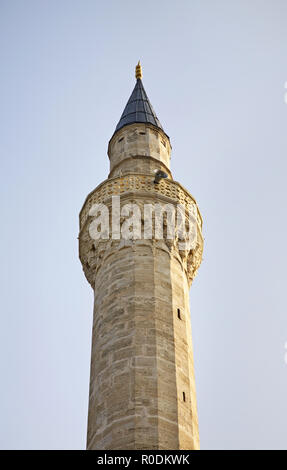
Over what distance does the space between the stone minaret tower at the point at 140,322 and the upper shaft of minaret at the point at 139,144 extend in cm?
3

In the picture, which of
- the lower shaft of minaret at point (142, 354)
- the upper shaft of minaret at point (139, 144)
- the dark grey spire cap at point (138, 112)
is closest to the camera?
the lower shaft of minaret at point (142, 354)

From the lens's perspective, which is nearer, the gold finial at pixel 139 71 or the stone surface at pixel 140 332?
the stone surface at pixel 140 332

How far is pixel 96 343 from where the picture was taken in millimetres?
11625

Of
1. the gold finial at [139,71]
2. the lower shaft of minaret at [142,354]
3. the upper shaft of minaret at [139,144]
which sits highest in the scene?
the gold finial at [139,71]

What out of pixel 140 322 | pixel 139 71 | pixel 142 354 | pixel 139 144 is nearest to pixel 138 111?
pixel 139 144

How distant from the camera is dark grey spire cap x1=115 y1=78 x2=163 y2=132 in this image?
16109 millimetres

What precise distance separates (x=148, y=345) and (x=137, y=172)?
445 cm

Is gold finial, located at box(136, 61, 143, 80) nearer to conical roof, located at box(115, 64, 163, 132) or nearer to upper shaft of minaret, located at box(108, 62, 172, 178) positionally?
conical roof, located at box(115, 64, 163, 132)

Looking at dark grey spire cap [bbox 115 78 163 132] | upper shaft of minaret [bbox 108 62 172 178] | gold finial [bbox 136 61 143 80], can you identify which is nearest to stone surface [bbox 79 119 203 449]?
upper shaft of minaret [bbox 108 62 172 178]

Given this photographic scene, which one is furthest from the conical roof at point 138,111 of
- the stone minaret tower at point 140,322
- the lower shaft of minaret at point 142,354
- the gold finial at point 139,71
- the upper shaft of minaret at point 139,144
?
the lower shaft of minaret at point 142,354

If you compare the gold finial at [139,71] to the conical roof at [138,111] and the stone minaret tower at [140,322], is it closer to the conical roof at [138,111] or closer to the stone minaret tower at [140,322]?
the conical roof at [138,111]

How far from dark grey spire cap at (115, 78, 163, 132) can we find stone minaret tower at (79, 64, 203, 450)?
0.95m

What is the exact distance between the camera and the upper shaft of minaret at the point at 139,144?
1491cm
